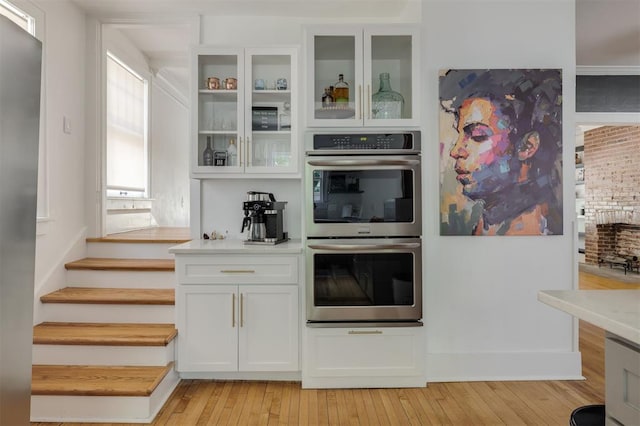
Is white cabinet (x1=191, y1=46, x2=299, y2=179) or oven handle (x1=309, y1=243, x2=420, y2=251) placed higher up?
white cabinet (x1=191, y1=46, x2=299, y2=179)

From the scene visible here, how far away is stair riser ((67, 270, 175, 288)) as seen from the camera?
3.07m

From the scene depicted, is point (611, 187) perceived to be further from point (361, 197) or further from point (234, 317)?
point (234, 317)

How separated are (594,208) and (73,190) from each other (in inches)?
341

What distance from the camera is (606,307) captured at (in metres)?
1.14

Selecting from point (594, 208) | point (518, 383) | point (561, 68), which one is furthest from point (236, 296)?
point (594, 208)

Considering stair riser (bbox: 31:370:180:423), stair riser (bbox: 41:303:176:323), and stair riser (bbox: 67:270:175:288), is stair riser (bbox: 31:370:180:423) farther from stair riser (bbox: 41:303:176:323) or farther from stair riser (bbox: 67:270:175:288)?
stair riser (bbox: 67:270:175:288)

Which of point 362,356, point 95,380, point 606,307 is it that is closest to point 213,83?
point 95,380

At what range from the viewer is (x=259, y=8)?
10.4 ft

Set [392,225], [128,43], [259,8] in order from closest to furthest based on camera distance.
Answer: [392,225]
[259,8]
[128,43]

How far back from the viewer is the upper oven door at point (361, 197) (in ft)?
8.39

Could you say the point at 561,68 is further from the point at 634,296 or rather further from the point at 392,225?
the point at 634,296

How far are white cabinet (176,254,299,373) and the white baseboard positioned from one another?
1.03 m

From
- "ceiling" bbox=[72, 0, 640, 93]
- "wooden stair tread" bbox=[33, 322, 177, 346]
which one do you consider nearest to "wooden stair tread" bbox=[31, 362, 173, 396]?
"wooden stair tread" bbox=[33, 322, 177, 346]

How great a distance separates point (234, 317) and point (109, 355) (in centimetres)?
82
